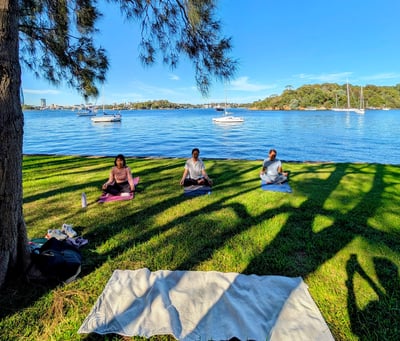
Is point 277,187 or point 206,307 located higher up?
point 277,187

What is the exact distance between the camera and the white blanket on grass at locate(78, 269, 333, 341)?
6.32ft

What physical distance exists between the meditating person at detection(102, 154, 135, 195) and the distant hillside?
104m

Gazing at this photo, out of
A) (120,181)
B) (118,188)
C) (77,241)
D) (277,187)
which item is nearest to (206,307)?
(77,241)

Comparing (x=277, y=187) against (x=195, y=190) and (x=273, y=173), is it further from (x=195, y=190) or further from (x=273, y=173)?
(x=195, y=190)

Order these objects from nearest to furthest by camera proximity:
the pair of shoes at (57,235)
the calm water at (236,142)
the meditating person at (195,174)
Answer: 1. the pair of shoes at (57,235)
2. the meditating person at (195,174)
3. the calm water at (236,142)

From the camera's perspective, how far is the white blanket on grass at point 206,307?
1926 mm

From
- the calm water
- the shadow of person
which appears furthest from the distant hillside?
the shadow of person

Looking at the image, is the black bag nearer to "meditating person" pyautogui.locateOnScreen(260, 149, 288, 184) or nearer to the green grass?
the green grass

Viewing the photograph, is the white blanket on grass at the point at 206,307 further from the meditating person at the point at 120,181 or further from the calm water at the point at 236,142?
the calm water at the point at 236,142

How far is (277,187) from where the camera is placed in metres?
5.83

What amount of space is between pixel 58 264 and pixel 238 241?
7.15 feet

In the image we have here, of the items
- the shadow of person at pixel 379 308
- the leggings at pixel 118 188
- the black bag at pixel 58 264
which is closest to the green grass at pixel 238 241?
the shadow of person at pixel 379 308

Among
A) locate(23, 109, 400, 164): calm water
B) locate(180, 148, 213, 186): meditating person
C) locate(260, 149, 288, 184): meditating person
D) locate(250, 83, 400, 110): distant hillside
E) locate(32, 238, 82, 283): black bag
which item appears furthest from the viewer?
locate(250, 83, 400, 110): distant hillside

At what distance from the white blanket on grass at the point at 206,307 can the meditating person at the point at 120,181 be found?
283 centimetres
